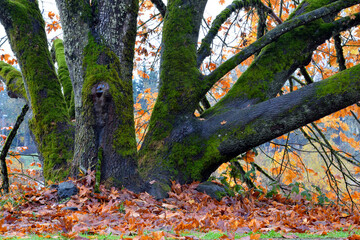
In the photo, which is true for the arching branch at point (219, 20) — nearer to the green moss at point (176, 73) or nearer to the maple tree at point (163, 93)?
the maple tree at point (163, 93)

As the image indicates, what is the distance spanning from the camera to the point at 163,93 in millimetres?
4625

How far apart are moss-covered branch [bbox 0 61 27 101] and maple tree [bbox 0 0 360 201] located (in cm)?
82

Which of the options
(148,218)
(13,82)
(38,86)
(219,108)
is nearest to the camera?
(148,218)

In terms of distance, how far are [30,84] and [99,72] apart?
1.53 metres

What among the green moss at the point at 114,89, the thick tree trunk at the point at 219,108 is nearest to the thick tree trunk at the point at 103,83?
the green moss at the point at 114,89

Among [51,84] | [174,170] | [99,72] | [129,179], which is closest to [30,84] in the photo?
[51,84]

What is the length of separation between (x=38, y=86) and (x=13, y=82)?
1.29 m

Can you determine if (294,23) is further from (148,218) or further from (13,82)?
(13,82)

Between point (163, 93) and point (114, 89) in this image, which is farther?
point (163, 93)

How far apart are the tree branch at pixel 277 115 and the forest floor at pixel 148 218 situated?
75 cm

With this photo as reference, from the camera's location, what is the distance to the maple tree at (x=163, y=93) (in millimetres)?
3914

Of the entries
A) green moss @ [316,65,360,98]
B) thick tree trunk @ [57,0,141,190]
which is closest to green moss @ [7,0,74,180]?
thick tree trunk @ [57,0,141,190]

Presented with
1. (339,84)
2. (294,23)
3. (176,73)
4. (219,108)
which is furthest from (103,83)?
(339,84)

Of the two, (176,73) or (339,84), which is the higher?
(176,73)
